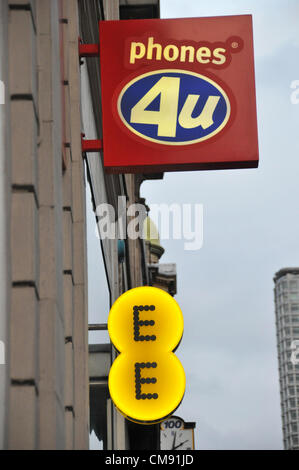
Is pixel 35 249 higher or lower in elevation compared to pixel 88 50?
lower

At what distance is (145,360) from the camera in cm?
1110

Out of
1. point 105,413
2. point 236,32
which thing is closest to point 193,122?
point 236,32

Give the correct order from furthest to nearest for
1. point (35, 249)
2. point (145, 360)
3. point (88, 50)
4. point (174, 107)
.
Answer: point (145, 360)
point (88, 50)
point (174, 107)
point (35, 249)

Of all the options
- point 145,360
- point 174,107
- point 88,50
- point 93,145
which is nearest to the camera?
point 174,107

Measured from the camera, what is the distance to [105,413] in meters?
14.8

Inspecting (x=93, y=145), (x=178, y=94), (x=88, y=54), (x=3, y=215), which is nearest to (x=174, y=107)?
(x=178, y=94)

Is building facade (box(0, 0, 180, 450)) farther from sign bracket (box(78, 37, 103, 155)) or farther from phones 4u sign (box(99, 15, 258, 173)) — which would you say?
sign bracket (box(78, 37, 103, 155))

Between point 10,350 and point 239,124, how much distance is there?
4431 mm

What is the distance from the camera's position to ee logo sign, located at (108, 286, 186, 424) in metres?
10.9

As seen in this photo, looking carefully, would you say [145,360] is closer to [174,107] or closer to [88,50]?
[174,107]

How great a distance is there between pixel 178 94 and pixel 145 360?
369cm

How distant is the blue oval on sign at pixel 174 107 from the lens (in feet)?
29.3

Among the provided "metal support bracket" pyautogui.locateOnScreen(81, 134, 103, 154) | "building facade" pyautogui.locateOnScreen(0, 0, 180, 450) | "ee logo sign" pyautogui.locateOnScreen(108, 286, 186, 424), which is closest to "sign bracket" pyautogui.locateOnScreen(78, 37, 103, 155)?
"metal support bracket" pyautogui.locateOnScreen(81, 134, 103, 154)
